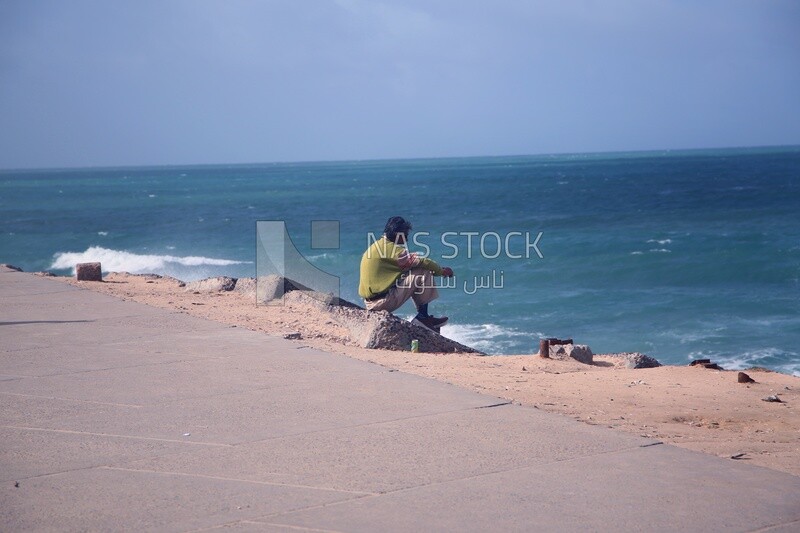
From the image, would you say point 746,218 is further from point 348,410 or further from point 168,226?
point 348,410

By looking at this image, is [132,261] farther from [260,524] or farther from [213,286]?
[260,524]

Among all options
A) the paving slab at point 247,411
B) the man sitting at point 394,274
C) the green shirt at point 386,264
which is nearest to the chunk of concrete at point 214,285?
the man sitting at point 394,274

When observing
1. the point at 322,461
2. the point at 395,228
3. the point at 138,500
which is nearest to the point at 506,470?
the point at 322,461

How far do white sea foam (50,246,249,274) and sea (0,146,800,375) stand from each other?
0.11 m

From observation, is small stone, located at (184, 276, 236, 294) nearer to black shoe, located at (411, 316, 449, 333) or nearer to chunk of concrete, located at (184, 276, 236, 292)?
chunk of concrete, located at (184, 276, 236, 292)

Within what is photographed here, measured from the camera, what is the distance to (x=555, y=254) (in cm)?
2803

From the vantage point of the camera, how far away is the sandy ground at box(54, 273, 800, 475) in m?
5.22

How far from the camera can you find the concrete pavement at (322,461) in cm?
377

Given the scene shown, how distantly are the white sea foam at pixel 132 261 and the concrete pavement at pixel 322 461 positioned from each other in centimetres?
1887

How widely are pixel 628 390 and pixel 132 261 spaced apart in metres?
22.1

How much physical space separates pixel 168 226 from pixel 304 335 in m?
38.1

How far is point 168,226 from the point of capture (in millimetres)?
44844

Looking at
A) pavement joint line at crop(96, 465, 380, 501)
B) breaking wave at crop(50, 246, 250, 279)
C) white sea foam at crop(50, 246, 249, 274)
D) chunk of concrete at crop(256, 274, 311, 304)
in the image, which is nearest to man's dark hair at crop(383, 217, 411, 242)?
chunk of concrete at crop(256, 274, 311, 304)

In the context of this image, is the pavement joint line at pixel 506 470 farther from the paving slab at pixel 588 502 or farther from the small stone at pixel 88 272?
the small stone at pixel 88 272
